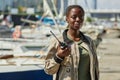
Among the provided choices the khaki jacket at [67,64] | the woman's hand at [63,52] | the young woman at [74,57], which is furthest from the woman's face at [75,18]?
the woman's hand at [63,52]

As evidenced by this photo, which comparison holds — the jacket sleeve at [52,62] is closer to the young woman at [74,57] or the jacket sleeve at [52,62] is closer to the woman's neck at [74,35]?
the young woman at [74,57]

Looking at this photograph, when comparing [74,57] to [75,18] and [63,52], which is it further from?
[75,18]

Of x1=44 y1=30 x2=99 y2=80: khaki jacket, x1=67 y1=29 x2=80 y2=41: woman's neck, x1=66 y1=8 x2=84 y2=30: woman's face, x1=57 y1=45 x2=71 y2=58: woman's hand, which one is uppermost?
x1=66 y1=8 x2=84 y2=30: woman's face

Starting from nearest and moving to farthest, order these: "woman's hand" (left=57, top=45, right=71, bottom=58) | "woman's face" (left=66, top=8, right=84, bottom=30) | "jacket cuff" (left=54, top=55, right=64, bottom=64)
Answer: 1. "woman's hand" (left=57, top=45, right=71, bottom=58)
2. "jacket cuff" (left=54, top=55, right=64, bottom=64)
3. "woman's face" (left=66, top=8, right=84, bottom=30)

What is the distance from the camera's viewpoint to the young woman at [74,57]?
384 cm

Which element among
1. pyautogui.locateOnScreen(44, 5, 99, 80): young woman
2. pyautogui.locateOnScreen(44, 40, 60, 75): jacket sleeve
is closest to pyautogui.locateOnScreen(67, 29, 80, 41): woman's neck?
pyautogui.locateOnScreen(44, 5, 99, 80): young woman

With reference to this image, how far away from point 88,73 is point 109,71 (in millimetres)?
10284

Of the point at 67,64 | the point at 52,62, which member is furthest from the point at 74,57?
the point at 52,62

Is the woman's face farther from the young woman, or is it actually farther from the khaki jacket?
the khaki jacket

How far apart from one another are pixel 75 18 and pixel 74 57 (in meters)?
0.35

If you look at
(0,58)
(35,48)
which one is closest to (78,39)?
(0,58)

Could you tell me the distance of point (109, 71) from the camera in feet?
46.2

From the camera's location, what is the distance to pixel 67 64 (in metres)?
3.87

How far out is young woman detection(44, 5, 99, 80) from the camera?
3842mm
